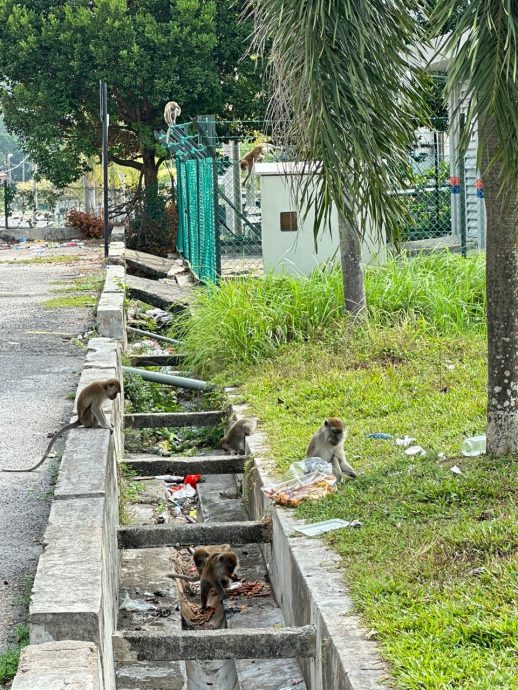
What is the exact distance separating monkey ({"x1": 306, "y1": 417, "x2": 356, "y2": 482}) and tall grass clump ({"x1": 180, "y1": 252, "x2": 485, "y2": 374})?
14.1 ft

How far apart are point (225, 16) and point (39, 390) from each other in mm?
17848

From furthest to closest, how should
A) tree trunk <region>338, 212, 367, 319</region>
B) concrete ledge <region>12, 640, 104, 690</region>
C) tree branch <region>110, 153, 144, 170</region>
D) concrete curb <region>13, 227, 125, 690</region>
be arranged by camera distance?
A: tree branch <region>110, 153, 144, 170</region> < tree trunk <region>338, 212, 367, 319</region> < concrete curb <region>13, 227, 125, 690</region> < concrete ledge <region>12, 640, 104, 690</region>

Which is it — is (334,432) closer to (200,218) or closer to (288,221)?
(288,221)

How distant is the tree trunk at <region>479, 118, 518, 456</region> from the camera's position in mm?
6844

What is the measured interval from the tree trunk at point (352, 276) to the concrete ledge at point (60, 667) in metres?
7.37

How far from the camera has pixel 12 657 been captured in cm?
470

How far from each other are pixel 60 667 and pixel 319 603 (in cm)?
161

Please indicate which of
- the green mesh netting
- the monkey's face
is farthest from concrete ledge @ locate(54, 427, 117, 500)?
the green mesh netting

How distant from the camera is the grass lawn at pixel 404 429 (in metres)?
4.66

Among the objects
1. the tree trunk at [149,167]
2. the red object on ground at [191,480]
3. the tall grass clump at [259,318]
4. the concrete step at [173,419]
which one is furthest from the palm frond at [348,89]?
the tree trunk at [149,167]

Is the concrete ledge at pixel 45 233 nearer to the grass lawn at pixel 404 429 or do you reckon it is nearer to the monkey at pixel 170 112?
the monkey at pixel 170 112

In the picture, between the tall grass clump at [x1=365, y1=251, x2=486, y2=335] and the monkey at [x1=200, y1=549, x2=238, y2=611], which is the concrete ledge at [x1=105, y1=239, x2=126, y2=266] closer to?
the tall grass clump at [x1=365, y1=251, x2=486, y2=335]

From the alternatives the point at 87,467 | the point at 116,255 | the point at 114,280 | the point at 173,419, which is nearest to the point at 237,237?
the point at 116,255

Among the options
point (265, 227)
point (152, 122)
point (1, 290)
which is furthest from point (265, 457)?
point (152, 122)
